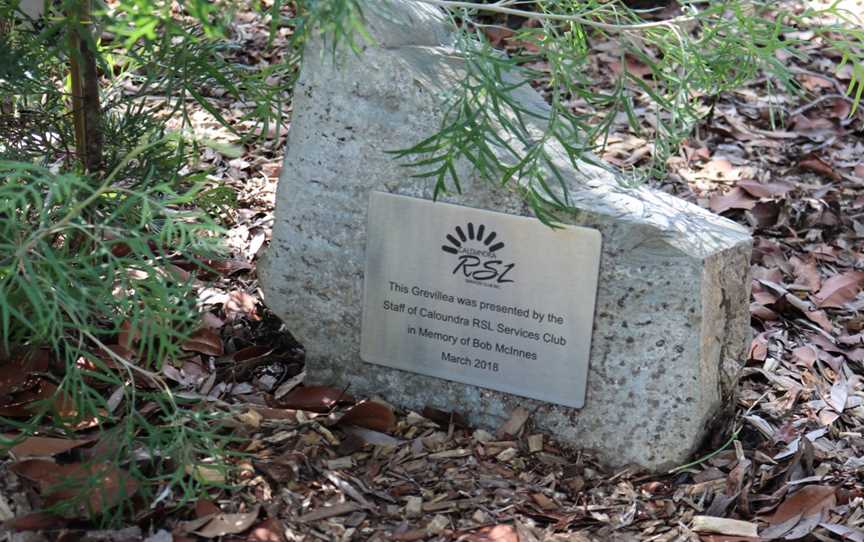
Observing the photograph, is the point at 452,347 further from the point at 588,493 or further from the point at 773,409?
the point at 773,409

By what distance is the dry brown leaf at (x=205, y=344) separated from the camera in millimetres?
2932

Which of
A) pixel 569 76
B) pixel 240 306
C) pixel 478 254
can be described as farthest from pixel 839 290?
pixel 240 306

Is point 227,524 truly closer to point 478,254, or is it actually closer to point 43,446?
point 43,446

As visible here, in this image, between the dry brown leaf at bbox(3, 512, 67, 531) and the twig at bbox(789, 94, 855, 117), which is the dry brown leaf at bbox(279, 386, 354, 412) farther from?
the twig at bbox(789, 94, 855, 117)

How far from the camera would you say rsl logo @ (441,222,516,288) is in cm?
261

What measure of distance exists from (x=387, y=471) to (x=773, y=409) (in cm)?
102

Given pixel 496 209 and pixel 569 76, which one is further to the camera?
pixel 496 209

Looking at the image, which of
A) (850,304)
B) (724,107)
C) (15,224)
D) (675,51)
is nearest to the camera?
(15,224)

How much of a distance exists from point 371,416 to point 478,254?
1.50 feet

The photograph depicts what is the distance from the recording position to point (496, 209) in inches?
102

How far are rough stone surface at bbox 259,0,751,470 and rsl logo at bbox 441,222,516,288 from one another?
0.23ft

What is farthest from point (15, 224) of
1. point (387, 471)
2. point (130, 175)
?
point (387, 471)

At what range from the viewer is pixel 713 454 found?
2.63 meters

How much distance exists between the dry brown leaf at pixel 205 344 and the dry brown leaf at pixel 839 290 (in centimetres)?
180
